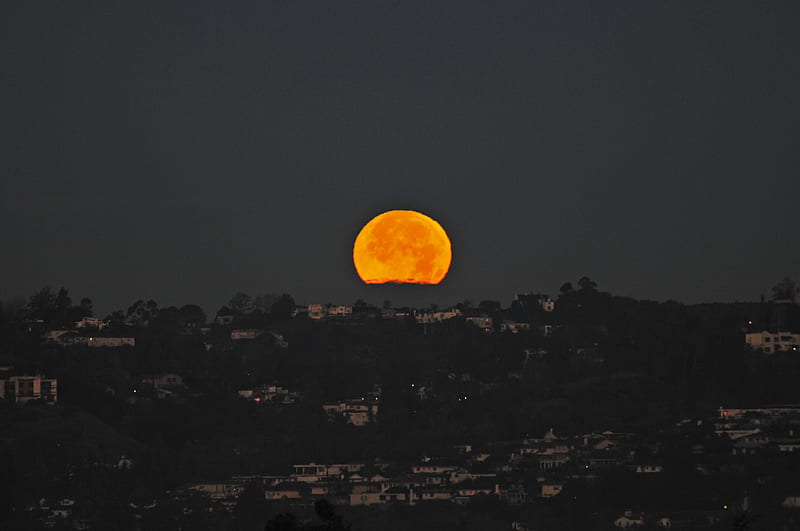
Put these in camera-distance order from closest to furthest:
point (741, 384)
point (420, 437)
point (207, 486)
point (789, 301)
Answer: point (207, 486) → point (420, 437) → point (741, 384) → point (789, 301)

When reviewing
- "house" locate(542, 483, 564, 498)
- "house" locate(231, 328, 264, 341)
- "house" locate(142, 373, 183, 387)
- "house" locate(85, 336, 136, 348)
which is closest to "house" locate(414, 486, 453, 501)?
"house" locate(542, 483, 564, 498)

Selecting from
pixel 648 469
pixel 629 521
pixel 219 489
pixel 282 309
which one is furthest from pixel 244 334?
pixel 629 521

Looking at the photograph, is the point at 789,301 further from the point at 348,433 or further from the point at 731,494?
the point at 731,494

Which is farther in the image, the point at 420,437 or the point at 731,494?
the point at 420,437

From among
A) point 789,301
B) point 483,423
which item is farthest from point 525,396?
point 789,301

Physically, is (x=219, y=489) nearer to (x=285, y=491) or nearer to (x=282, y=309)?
(x=285, y=491)

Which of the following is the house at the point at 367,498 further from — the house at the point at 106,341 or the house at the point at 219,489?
the house at the point at 106,341

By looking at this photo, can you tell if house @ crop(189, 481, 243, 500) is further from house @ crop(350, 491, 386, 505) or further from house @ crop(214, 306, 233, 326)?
house @ crop(214, 306, 233, 326)

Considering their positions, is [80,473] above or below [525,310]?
below
